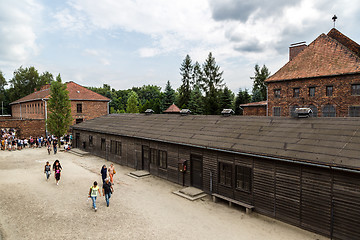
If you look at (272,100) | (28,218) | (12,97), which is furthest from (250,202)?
(12,97)

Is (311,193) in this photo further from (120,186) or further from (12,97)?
(12,97)

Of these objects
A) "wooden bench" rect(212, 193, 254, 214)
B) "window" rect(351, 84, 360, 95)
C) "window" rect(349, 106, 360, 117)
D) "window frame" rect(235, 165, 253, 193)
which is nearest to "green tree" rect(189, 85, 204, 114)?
"window" rect(349, 106, 360, 117)

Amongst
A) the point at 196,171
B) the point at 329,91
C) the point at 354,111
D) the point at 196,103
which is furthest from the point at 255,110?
the point at 196,171

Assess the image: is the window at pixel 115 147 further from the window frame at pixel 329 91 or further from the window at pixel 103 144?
the window frame at pixel 329 91

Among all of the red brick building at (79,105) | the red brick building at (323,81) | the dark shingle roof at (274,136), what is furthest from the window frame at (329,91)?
the red brick building at (79,105)

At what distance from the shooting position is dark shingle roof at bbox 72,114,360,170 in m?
9.20

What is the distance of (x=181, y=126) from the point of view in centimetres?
1733

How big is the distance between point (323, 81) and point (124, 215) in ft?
→ 90.2

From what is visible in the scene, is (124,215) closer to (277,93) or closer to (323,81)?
(323,81)

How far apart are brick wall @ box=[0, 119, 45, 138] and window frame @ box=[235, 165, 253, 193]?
32973 mm

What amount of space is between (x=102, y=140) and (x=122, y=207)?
12921mm

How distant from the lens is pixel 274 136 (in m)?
A: 11.7

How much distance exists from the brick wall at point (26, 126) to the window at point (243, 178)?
33.0 m

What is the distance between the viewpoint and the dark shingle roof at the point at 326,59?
26938mm
